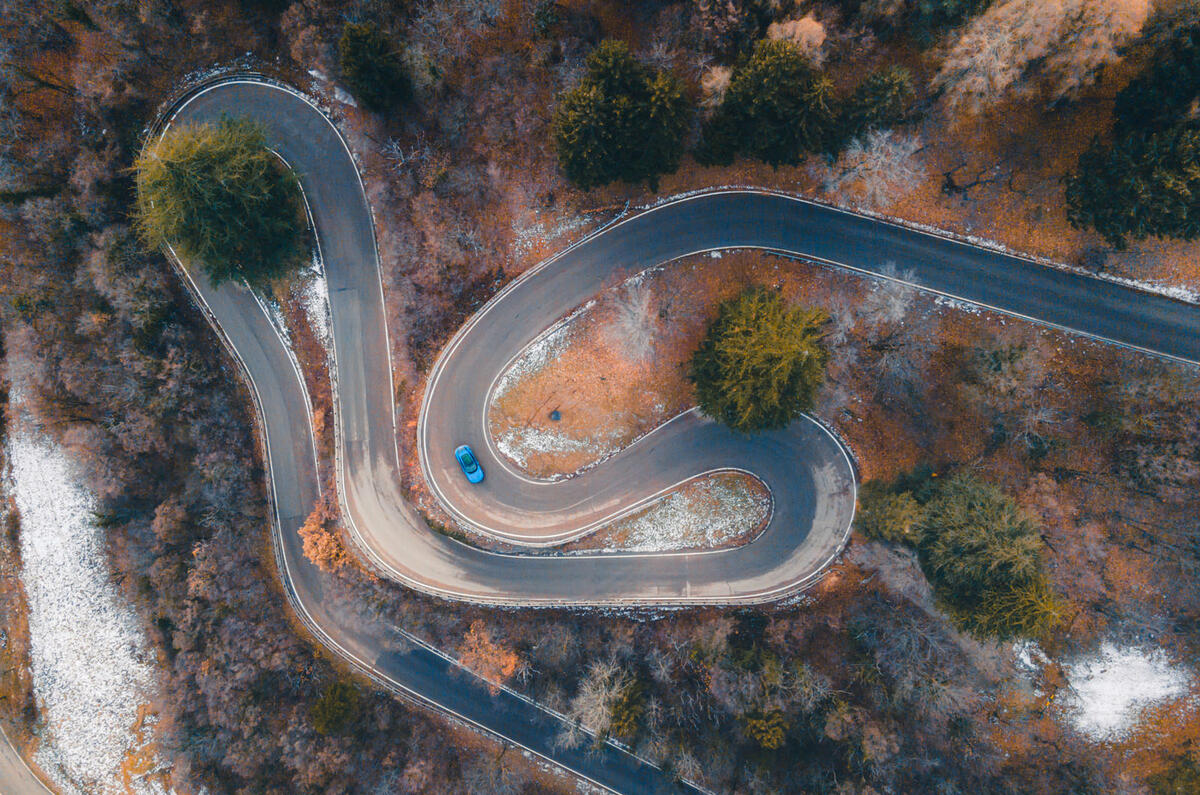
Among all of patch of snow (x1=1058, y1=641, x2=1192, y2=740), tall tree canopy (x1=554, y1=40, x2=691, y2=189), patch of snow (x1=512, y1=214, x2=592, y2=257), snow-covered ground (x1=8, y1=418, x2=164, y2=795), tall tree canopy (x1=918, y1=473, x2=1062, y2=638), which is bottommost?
patch of snow (x1=1058, y1=641, x2=1192, y2=740)

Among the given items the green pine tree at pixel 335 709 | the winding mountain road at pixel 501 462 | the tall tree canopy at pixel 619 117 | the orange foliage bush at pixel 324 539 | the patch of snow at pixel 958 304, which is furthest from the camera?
the orange foliage bush at pixel 324 539

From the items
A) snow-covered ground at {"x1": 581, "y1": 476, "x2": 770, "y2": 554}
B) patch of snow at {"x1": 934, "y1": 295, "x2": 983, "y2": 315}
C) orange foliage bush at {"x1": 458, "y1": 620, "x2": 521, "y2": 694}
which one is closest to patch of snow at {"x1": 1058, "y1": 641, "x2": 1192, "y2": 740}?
snow-covered ground at {"x1": 581, "y1": 476, "x2": 770, "y2": 554}

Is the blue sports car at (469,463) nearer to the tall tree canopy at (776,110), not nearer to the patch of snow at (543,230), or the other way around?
the patch of snow at (543,230)

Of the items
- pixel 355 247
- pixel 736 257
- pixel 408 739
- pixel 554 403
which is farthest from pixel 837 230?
pixel 408 739

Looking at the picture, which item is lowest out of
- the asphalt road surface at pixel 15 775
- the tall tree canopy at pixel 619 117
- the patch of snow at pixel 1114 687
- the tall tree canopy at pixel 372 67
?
the patch of snow at pixel 1114 687

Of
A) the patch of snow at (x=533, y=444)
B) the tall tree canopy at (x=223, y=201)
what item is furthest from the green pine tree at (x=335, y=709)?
the tall tree canopy at (x=223, y=201)

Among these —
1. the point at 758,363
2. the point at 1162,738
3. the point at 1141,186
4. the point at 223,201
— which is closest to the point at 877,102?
the point at 1141,186

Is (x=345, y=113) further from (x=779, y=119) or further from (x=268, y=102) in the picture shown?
(x=779, y=119)

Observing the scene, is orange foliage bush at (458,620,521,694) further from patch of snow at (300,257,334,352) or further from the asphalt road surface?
the asphalt road surface
